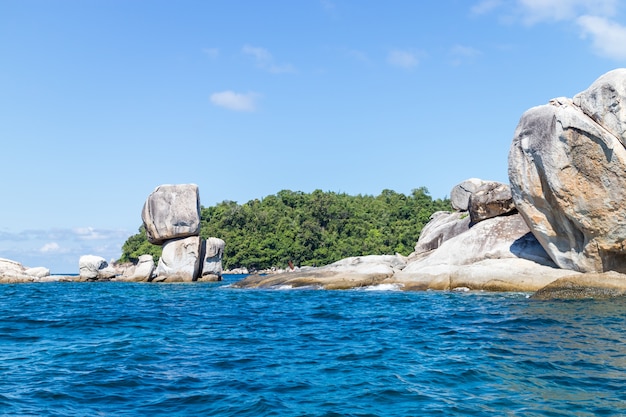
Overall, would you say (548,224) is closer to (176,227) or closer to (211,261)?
(176,227)

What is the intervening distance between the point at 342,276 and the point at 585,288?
13497mm

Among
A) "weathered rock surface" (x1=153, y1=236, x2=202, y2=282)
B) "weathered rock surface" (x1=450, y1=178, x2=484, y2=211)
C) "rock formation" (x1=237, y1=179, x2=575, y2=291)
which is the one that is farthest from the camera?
"weathered rock surface" (x1=153, y1=236, x2=202, y2=282)

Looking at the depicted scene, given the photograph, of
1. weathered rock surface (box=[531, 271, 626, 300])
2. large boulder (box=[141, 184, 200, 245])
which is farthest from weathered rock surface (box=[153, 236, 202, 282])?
weathered rock surface (box=[531, 271, 626, 300])

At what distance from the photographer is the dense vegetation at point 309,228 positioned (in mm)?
82625

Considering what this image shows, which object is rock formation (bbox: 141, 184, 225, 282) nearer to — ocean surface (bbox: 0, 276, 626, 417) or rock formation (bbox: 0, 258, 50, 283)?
rock formation (bbox: 0, 258, 50, 283)

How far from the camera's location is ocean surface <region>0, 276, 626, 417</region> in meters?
7.63

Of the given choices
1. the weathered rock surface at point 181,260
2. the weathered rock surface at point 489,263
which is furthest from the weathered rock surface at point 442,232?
the weathered rock surface at point 181,260

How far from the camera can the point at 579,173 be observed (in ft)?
72.3

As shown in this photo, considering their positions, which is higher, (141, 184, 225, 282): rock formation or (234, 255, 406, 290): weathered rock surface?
(141, 184, 225, 282): rock formation

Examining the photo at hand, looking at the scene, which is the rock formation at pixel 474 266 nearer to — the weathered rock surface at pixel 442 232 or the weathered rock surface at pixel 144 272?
the weathered rock surface at pixel 442 232

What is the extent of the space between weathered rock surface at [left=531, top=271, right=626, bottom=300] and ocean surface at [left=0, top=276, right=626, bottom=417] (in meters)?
2.15

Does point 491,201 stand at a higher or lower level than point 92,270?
higher

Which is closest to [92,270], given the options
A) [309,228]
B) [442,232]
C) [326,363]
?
[442,232]

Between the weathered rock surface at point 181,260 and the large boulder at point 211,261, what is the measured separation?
132 cm
